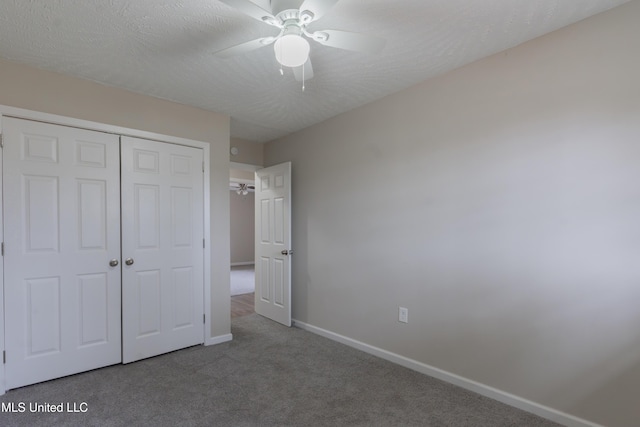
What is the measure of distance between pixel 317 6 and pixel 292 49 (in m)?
0.21

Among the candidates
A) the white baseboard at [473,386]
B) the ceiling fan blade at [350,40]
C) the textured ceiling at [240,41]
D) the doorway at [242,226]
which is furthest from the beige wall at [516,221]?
the doorway at [242,226]

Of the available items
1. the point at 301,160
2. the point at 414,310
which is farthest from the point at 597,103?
the point at 301,160

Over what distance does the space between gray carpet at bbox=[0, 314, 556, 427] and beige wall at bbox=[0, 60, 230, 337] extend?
774 mm

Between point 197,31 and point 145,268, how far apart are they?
6.89 ft

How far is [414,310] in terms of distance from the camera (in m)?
2.81

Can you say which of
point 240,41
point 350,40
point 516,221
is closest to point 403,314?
point 516,221

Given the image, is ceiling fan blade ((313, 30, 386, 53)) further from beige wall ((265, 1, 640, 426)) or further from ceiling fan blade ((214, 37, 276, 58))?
beige wall ((265, 1, 640, 426))

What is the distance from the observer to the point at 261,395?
7.77ft

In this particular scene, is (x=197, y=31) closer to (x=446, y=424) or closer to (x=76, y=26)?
(x=76, y=26)

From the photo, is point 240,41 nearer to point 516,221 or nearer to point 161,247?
point 161,247

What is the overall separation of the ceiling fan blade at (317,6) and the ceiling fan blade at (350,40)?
12 cm

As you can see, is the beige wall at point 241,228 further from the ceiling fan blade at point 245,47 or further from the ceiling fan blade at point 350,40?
the ceiling fan blade at point 350,40

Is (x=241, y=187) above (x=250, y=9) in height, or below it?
below

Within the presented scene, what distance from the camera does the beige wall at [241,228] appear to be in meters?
9.40
